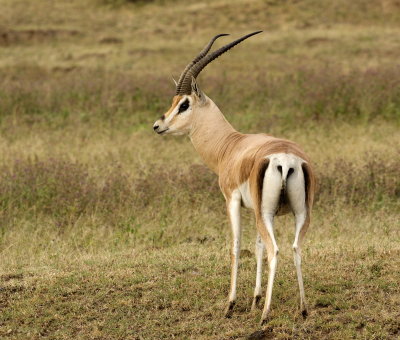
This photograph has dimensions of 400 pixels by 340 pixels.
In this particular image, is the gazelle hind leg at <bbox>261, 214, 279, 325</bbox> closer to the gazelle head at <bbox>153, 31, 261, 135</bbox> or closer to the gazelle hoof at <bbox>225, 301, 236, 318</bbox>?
the gazelle hoof at <bbox>225, 301, 236, 318</bbox>

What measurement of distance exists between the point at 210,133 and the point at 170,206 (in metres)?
2.52

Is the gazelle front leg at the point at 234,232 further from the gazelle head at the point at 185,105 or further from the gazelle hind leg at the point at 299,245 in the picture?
the gazelle head at the point at 185,105

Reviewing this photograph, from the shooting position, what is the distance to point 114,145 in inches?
464

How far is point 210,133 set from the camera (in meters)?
6.18

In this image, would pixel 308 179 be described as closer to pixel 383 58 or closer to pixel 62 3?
pixel 383 58

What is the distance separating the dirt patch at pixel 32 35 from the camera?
938 inches

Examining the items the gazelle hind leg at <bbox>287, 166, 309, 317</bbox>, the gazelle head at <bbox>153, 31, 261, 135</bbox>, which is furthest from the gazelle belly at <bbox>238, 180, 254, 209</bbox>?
the gazelle head at <bbox>153, 31, 261, 135</bbox>

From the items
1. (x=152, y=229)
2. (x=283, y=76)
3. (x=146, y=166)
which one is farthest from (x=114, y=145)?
(x=283, y=76)

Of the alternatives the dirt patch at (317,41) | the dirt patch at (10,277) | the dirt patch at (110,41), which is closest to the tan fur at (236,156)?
the dirt patch at (10,277)

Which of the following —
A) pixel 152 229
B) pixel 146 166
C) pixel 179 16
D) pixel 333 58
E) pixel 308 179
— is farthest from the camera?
pixel 179 16

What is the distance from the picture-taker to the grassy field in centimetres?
546

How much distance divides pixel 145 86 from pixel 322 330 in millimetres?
10094

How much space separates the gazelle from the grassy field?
1.78 feet

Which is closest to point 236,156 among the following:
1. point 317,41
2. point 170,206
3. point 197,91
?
point 197,91
